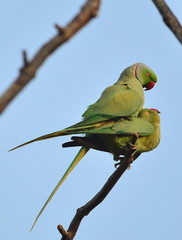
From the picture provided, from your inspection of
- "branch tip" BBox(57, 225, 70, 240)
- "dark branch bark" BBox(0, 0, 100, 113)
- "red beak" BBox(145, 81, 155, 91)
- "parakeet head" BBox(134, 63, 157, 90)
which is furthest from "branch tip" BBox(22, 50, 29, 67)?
"red beak" BBox(145, 81, 155, 91)

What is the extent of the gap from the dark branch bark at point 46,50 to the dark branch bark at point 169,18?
2.54ft

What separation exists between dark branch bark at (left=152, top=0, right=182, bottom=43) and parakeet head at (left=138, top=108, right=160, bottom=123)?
2852mm

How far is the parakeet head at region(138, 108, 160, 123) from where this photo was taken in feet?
16.9

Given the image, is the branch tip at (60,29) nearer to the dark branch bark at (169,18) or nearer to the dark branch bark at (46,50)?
the dark branch bark at (46,50)

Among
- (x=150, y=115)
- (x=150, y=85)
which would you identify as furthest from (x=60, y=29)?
(x=150, y=85)

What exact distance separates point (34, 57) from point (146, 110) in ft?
13.2

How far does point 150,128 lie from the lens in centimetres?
498

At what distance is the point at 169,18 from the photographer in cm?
226

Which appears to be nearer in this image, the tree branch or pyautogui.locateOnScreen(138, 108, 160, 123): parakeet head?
the tree branch

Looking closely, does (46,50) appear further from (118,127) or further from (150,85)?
(150,85)

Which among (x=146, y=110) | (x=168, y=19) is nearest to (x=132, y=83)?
(x=146, y=110)

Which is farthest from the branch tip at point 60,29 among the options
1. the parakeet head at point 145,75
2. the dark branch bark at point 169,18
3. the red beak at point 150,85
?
the red beak at point 150,85

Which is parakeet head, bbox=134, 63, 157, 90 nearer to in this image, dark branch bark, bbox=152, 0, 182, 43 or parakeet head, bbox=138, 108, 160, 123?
parakeet head, bbox=138, 108, 160, 123

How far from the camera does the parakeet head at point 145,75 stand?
230 inches
